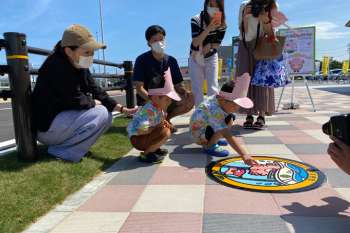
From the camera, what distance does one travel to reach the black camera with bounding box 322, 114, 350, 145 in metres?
1.95

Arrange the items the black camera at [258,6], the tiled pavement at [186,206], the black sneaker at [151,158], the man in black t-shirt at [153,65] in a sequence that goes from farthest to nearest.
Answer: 1. the black camera at [258,6]
2. the man in black t-shirt at [153,65]
3. the black sneaker at [151,158]
4. the tiled pavement at [186,206]

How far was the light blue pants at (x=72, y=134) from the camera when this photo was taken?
3.39 meters

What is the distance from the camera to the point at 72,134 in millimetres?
3463

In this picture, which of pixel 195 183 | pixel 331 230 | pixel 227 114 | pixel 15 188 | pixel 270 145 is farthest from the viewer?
pixel 270 145

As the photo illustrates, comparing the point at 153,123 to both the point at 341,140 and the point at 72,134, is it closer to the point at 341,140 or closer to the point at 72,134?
the point at 72,134

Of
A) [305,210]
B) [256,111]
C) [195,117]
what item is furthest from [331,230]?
[256,111]

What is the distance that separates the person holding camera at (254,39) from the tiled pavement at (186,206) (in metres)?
1.81

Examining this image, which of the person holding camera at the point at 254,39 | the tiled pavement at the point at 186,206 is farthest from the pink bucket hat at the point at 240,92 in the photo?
the person holding camera at the point at 254,39

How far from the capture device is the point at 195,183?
2955mm

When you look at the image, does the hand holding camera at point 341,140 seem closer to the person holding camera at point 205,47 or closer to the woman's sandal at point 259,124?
the person holding camera at point 205,47

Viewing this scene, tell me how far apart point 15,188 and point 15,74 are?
110 centimetres

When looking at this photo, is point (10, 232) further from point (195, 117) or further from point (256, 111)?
point (256, 111)

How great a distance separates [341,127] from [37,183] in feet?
7.12

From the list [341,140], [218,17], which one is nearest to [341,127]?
[341,140]
